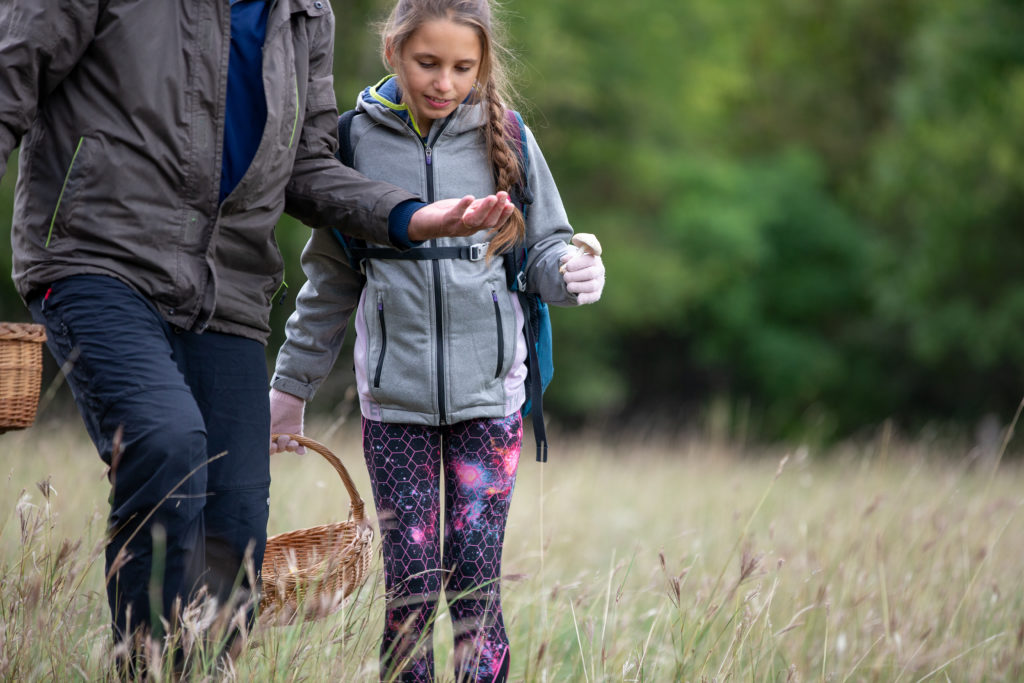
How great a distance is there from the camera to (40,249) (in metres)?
2.05

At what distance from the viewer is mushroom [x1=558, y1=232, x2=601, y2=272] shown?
2275mm

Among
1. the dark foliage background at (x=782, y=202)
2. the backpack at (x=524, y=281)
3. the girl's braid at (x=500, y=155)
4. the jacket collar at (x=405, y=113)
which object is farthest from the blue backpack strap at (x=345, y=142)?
the dark foliage background at (x=782, y=202)

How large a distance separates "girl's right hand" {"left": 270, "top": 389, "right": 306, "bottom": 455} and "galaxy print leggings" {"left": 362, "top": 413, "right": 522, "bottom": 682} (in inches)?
11.3

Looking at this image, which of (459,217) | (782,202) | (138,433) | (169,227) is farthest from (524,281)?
(782,202)

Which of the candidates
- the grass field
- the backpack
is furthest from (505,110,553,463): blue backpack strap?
the grass field

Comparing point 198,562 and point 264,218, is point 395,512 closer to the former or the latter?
point 198,562

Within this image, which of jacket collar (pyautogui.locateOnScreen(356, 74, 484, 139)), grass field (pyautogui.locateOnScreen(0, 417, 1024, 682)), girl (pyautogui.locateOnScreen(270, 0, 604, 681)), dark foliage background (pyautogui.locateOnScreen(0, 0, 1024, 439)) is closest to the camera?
grass field (pyautogui.locateOnScreen(0, 417, 1024, 682))

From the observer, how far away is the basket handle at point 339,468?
8.37ft

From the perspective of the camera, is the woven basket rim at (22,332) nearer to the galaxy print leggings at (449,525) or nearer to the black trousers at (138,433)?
the black trousers at (138,433)

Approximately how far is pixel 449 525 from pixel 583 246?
0.72 m

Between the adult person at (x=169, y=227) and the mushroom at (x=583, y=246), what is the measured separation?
8.1 inches

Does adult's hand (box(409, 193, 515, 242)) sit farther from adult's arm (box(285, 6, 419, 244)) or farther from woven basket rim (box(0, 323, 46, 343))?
woven basket rim (box(0, 323, 46, 343))

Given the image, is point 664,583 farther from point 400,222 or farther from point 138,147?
point 138,147

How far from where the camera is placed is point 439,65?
2.39 meters
